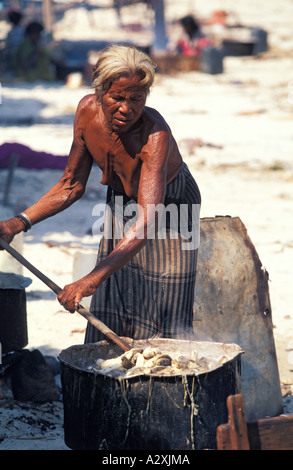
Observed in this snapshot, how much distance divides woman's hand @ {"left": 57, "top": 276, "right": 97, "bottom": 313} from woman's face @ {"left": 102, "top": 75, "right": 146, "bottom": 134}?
688 mm

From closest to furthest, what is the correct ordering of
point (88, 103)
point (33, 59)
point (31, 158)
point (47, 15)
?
point (88, 103) < point (31, 158) < point (33, 59) < point (47, 15)

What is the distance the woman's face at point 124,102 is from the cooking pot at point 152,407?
108cm

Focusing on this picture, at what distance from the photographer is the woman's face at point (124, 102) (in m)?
3.06

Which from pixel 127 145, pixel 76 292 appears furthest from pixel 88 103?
pixel 76 292

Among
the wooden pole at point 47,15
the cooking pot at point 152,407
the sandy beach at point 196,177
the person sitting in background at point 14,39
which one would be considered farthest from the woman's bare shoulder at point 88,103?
the wooden pole at point 47,15

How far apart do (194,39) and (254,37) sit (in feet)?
6.92

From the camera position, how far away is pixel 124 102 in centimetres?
310

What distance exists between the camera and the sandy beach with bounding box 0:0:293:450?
204 inches

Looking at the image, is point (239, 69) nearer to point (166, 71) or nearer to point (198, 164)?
Result: point (166, 71)

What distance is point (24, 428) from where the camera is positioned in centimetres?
386

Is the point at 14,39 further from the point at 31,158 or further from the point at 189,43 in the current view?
the point at 31,158

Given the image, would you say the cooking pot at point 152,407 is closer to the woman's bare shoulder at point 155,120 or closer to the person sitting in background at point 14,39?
the woman's bare shoulder at point 155,120

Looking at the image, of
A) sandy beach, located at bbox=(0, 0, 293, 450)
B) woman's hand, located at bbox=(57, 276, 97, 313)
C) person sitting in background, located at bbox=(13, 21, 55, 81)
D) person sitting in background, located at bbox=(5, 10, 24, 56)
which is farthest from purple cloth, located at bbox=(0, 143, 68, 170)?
person sitting in background, located at bbox=(5, 10, 24, 56)

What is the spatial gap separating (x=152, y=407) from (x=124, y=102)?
1.30 meters
